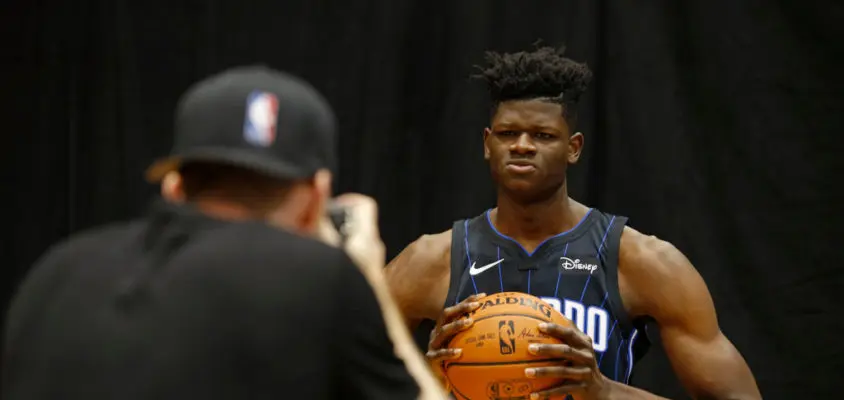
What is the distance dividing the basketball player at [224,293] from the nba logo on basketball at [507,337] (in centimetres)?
94

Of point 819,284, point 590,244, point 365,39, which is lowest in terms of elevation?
point 819,284

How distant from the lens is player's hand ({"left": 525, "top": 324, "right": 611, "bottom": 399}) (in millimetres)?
2285

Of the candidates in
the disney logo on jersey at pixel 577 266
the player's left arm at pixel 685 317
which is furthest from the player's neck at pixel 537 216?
the player's left arm at pixel 685 317

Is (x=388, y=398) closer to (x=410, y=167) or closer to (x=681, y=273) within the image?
(x=681, y=273)

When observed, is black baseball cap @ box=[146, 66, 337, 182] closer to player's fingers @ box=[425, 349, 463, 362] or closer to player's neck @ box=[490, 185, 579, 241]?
player's fingers @ box=[425, 349, 463, 362]

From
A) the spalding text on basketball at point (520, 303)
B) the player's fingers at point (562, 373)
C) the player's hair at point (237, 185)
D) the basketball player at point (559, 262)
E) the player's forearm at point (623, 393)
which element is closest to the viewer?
the player's hair at point (237, 185)

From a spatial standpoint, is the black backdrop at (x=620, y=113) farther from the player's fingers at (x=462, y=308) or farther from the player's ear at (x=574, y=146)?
the player's fingers at (x=462, y=308)

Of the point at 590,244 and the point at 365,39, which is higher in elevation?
the point at 365,39

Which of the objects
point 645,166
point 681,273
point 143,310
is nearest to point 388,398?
point 143,310

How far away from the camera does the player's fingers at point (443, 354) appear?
7.82ft

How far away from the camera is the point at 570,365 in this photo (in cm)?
237

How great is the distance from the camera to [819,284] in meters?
3.39

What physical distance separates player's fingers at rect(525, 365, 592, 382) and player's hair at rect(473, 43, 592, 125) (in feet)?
2.56

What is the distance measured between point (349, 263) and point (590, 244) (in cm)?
161
